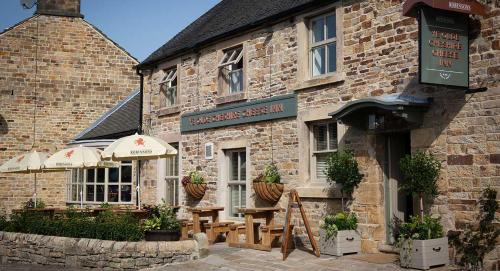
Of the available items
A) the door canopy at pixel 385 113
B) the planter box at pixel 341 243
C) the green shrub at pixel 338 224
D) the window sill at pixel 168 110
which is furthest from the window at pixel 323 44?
the window sill at pixel 168 110

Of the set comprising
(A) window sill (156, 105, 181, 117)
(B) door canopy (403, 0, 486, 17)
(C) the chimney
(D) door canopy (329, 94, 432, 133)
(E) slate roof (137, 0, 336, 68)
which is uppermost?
(C) the chimney

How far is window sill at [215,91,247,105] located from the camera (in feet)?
45.0

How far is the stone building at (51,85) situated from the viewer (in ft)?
73.6

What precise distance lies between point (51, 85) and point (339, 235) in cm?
1652

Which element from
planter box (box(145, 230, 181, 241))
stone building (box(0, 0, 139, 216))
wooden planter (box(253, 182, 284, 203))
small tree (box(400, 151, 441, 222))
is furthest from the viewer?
stone building (box(0, 0, 139, 216))

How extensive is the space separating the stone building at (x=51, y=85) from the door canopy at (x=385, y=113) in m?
15.1

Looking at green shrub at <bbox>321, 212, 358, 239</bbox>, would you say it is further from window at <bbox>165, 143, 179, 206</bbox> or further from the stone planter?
window at <bbox>165, 143, 179, 206</bbox>

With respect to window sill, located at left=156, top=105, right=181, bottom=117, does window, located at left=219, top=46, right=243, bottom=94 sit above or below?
above

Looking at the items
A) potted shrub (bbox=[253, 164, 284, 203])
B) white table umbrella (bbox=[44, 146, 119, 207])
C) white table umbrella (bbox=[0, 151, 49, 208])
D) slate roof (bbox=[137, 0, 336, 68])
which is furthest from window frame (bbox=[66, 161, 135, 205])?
potted shrub (bbox=[253, 164, 284, 203])

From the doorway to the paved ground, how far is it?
0.82m

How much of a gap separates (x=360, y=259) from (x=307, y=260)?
912mm

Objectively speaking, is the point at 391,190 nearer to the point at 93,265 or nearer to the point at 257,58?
the point at 257,58

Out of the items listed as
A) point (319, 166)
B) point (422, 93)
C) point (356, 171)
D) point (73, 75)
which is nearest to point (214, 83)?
point (319, 166)

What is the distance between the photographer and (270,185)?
12.3 metres
